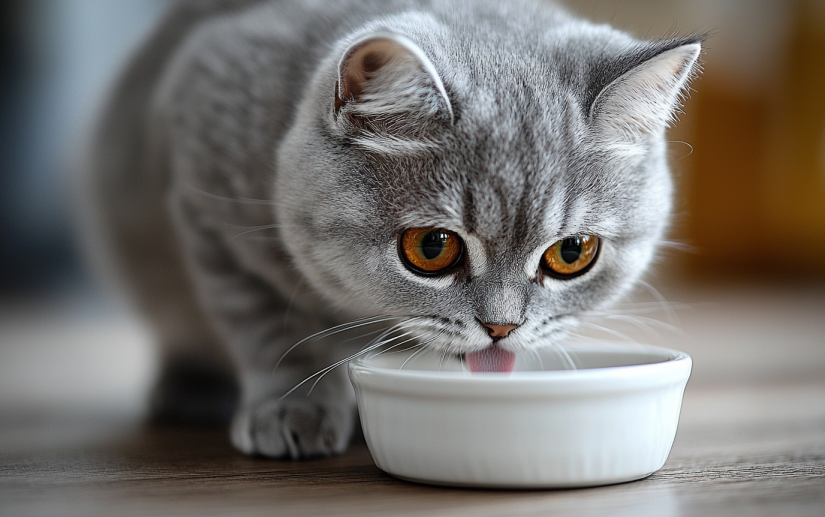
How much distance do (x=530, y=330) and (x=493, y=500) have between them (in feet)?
0.86

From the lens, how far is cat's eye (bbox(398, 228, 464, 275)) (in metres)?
1.02

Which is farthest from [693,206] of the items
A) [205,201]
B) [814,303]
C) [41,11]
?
[205,201]

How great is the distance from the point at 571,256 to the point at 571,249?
1cm

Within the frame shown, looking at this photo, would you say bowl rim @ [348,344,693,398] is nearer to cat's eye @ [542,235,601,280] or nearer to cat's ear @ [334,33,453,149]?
cat's eye @ [542,235,601,280]

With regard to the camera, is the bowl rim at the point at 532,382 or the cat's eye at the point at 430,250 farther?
the cat's eye at the point at 430,250

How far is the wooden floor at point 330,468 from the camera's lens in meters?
0.85

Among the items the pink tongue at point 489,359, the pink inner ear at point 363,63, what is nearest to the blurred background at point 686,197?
the pink tongue at point 489,359

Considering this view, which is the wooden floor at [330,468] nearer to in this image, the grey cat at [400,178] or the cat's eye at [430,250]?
the grey cat at [400,178]

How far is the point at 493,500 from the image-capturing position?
86cm

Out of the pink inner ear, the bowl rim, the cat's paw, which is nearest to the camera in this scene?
the bowl rim

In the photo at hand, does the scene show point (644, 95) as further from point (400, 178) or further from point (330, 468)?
point (330, 468)

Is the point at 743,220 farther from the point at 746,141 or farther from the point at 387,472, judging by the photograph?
the point at 387,472

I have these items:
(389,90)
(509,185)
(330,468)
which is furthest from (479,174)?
(330,468)

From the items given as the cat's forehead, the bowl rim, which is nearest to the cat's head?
the cat's forehead
